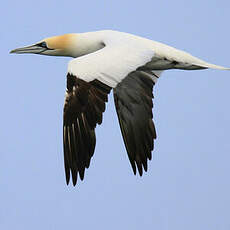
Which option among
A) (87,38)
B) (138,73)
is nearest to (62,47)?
(87,38)

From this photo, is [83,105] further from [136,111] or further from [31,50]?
[136,111]

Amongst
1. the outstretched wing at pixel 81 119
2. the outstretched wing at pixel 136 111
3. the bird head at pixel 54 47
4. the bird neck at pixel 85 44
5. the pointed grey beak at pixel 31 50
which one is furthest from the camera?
the outstretched wing at pixel 136 111

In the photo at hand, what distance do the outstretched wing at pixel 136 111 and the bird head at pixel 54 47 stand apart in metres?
1.29

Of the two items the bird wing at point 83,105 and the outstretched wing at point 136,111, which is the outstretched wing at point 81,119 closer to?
the bird wing at point 83,105

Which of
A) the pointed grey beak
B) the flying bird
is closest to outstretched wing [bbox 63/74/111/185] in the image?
the flying bird

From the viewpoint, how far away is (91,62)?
11047 mm

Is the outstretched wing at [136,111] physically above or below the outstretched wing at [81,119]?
below

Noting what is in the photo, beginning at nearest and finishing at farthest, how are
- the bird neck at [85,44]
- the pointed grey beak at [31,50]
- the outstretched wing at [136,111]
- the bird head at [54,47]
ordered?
the bird neck at [85,44]
the bird head at [54,47]
the pointed grey beak at [31,50]
the outstretched wing at [136,111]

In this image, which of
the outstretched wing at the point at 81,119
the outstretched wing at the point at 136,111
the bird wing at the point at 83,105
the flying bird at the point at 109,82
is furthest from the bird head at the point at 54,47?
the outstretched wing at the point at 81,119

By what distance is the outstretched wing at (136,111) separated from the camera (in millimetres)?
13922

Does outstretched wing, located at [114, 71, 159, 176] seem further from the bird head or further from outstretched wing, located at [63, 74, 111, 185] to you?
outstretched wing, located at [63, 74, 111, 185]

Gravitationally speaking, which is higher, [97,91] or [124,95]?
[97,91]

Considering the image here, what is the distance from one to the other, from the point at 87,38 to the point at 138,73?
1502mm

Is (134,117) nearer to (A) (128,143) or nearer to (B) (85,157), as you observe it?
(A) (128,143)
